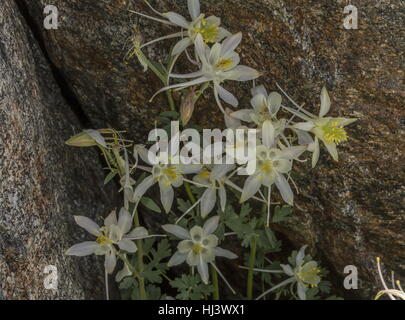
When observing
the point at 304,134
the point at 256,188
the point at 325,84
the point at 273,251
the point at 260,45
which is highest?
the point at 260,45

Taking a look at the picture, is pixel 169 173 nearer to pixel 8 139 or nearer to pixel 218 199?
pixel 218 199

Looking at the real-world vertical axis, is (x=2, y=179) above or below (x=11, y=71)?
below

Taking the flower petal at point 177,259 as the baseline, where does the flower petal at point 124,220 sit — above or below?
above

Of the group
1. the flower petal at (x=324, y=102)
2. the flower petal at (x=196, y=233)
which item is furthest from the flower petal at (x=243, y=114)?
the flower petal at (x=196, y=233)

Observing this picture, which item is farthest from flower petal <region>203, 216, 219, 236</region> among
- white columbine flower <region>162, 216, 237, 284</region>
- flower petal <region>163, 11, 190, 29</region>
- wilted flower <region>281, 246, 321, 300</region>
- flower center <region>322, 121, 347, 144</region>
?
flower petal <region>163, 11, 190, 29</region>

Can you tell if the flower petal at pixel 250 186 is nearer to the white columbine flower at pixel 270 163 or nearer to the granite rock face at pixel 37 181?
the white columbine flower at pixel 270 163

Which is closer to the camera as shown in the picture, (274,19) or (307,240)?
(274,19)

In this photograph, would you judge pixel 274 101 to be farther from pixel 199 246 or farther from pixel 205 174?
pixel 199 246
